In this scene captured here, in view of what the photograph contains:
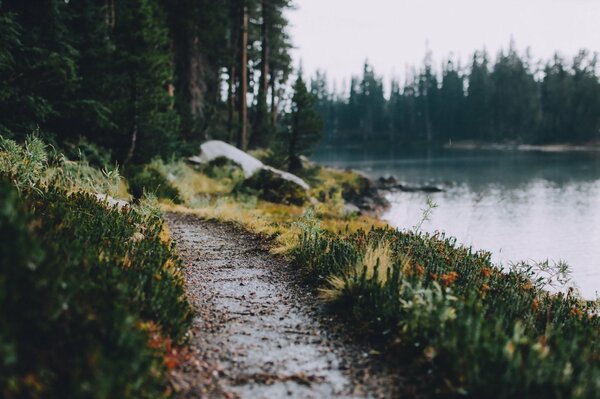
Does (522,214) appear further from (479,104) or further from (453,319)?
(479,104)

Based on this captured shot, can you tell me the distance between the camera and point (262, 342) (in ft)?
15.0

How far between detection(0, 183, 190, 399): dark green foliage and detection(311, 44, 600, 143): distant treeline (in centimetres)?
8485

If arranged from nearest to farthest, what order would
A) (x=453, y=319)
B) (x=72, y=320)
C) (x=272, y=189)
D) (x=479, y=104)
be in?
(x=72, y=320)
(x=453, y=319)
(x=272, y=189)
(x=479, y=104)

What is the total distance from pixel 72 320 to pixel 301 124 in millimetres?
18009

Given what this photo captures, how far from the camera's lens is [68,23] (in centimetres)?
1424

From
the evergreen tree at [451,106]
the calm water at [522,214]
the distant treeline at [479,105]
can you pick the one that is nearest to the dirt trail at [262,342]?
the calm water at [522,214]

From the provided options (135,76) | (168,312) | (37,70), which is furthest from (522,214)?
(168,312)

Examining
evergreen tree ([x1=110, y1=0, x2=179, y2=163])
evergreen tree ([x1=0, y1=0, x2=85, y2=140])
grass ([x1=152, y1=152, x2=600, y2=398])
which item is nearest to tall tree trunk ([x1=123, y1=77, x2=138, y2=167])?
evergreen tree ([x1=110, y1=0, x2=179, y2=163])

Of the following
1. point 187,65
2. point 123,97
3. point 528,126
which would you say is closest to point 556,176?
point 187,65

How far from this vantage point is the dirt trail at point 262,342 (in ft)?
12.2

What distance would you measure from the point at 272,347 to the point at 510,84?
98.6 m

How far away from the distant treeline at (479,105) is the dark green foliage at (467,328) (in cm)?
8294

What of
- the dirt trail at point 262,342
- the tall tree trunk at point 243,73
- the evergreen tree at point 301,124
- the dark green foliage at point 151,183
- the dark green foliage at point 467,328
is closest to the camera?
the dark green foliage at point 467,328

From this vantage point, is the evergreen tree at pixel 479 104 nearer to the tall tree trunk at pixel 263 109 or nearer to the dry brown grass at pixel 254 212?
the tall tree trunk at pixel 263 109
